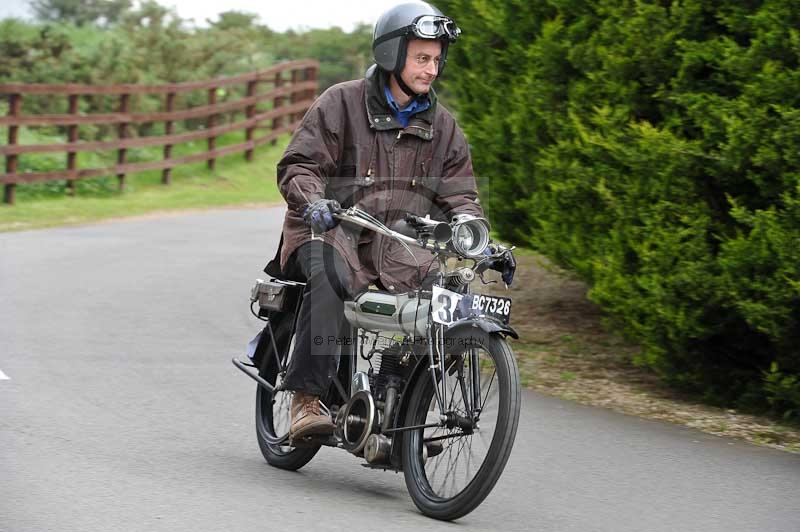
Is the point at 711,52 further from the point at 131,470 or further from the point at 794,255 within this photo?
the point at 131,470

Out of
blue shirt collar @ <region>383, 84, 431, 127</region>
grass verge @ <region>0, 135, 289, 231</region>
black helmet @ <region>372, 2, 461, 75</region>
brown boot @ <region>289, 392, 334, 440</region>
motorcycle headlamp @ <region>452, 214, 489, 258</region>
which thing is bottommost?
grass verge @ <region>0, 135, 289, 231</region>

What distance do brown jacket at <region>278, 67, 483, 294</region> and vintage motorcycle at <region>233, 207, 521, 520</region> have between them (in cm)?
18

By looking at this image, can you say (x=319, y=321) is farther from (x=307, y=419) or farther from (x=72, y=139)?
(x=72, y=139)

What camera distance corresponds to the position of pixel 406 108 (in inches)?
244

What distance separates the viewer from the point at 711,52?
25.3 feet

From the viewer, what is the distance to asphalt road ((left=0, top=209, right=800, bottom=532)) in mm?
5645

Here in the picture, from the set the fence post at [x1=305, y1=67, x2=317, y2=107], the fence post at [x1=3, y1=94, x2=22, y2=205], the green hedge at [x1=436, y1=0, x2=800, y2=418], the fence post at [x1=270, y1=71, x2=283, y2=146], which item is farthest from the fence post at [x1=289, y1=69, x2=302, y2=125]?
the green hedge at [x1=436, y1=0, x2=800, y2=418]

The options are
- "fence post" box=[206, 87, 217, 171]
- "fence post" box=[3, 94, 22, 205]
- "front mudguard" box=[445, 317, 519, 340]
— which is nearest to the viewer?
"front mudguard" box=[445, 317, 519, 340]

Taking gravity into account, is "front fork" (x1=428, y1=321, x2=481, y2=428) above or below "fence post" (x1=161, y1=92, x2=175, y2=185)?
above

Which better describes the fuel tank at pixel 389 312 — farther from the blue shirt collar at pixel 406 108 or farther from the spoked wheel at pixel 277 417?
the blue shirt collar at pixel 406 108

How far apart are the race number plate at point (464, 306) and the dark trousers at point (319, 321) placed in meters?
0.63

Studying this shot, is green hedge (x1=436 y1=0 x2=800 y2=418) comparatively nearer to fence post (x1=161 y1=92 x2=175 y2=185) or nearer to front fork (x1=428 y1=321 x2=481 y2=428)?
front fork (x1=428 y1=321 x2=481 y2=428)

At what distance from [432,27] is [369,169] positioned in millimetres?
695

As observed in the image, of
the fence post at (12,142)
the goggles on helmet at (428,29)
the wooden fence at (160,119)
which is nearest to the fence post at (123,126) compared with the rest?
the wooden fence at (160,119)
